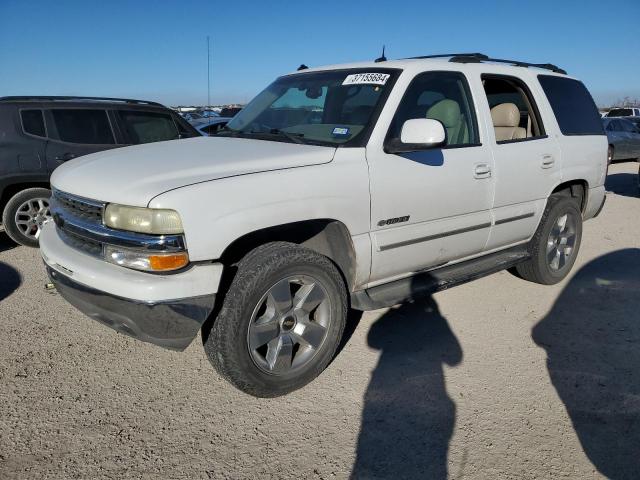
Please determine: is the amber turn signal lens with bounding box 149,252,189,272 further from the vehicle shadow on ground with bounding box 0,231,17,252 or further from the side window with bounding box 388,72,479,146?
the vehicle shadow on ground with bounding box 0,231,17,252

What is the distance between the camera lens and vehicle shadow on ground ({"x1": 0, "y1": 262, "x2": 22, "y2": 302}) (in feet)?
14.4

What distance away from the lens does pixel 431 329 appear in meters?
3.82

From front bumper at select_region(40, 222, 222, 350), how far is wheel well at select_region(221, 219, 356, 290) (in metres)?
0.31

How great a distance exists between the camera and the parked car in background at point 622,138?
50.1ft

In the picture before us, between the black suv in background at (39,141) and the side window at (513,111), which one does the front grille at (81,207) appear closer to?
the black suv in background at (39,141)

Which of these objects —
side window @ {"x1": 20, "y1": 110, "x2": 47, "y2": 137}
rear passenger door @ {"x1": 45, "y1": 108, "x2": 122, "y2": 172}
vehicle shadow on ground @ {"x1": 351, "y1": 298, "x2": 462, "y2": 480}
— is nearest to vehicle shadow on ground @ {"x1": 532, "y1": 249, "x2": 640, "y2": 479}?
vehicle shadow on ground @ {"x1": 351, "y1": 298, "x2": 462, "y2": 480}

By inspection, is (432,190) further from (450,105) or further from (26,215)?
(26,215)

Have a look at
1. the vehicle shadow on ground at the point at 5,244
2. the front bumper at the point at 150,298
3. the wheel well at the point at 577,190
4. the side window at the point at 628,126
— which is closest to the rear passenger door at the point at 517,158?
the wheel well at the point at 577,190

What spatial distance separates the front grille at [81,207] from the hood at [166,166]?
39mm

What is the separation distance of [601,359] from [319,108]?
2630 millimetres

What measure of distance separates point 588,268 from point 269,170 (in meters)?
4.20

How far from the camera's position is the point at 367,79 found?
135 inches

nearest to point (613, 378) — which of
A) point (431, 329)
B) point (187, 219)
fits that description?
point (431, 329)

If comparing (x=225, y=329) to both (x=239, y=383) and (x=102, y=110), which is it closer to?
(x=239, y=383)
